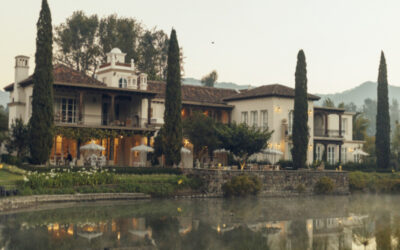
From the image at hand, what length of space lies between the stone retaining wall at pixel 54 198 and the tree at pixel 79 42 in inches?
1272

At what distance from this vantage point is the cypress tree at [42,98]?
35.7 m

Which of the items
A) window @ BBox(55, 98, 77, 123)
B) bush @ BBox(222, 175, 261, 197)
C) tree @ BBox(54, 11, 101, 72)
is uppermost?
tree @ BBox(54, 11, 101, 72)

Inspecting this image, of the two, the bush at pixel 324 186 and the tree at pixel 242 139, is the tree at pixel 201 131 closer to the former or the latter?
the tree at pixel 242 139

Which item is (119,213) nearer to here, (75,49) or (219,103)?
(219,103)

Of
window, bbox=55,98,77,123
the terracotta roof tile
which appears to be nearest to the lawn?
window, bbox=55,98,77,123

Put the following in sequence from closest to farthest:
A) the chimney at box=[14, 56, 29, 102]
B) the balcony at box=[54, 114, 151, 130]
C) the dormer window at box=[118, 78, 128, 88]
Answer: the balcony at box=[54, 114, 151, 130] → the chimney at box=[14, 56, 29, 102] → the dormer window at box=[118, 78, 128, 88]

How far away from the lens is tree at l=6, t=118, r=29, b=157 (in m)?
39.4

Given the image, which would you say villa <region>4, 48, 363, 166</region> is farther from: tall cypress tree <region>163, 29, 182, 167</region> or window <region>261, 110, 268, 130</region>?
tall cypress tree <region>163, 29, 182, 167</region>

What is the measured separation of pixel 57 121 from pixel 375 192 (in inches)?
1031

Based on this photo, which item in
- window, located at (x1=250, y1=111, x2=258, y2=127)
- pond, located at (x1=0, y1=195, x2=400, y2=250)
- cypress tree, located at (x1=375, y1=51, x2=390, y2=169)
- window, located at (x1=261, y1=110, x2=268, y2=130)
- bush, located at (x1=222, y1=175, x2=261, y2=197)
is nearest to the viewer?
pond, located at (x1=0, y1=195, x2=400, y2=250)

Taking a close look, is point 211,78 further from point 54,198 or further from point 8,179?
point 54,198

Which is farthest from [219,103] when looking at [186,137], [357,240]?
[357,240]

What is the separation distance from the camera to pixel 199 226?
75.1 ft

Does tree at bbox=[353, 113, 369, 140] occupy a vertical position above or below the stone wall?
above
